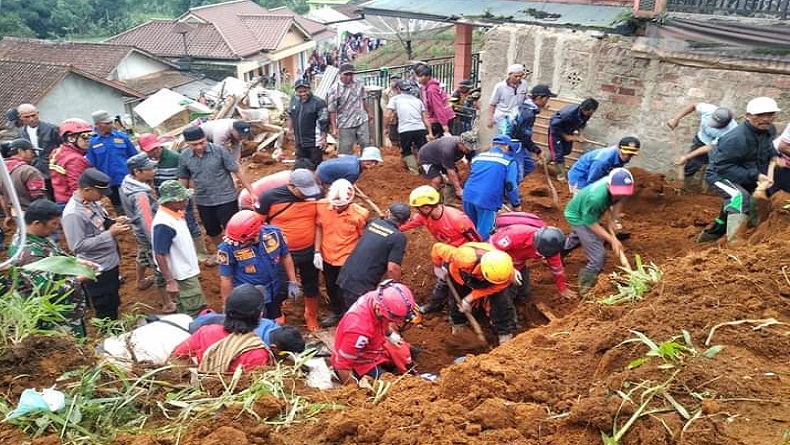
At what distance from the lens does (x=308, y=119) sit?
770 cm

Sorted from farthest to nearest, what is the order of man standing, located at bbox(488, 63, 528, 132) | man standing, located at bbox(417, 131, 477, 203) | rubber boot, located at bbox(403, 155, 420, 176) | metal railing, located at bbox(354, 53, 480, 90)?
1. metal railing, located at bbox(354, 53, 480, 90)
2. rubber boot, located at bbox(403, 155, 420, 176)
3. man standing, located at bbox(488, 63, 528, 132)
4. man standing, located at bbox(417, 131, 477, 203)

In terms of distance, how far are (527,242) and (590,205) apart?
0.63 m

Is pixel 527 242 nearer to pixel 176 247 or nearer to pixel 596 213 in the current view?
pixel 596 213

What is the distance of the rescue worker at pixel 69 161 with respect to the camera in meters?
6.00

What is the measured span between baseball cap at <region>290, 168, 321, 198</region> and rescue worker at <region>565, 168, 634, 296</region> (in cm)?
228

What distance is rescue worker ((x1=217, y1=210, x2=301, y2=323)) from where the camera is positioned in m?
4.34

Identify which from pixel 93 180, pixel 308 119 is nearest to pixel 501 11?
pixel 308 119

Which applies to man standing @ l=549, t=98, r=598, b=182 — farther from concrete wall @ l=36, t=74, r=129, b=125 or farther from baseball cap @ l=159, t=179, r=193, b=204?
concrete wall @ l=36, t=74, r=129, b=125

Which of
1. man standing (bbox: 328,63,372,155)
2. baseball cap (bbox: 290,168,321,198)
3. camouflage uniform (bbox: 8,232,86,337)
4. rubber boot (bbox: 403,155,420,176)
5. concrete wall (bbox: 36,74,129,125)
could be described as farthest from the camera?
concrete wall (bbox: 36,74,129,125)

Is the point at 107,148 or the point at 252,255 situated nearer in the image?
the point at 252,255

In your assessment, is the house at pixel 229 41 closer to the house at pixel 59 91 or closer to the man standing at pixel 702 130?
the house at pixel 59 91

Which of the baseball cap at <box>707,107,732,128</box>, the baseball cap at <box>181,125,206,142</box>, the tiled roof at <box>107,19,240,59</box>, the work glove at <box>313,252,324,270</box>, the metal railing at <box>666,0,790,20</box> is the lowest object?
the tiled roof at <box>107,19,240,59</box>

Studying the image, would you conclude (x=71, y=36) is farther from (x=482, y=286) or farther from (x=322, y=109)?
(x=482, y=286)

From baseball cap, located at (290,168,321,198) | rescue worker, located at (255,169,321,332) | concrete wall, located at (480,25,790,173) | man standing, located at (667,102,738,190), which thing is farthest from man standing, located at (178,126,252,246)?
man standing, located at (667,102,738,190)
